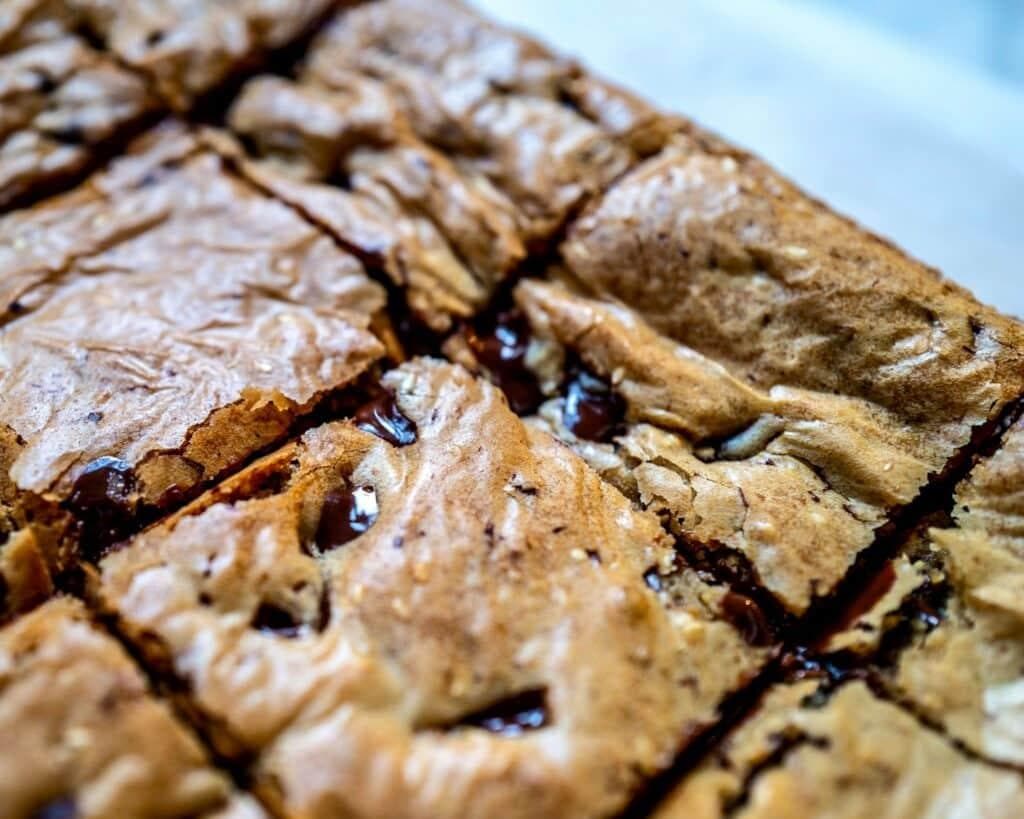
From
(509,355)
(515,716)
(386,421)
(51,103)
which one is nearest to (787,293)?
(509,355)

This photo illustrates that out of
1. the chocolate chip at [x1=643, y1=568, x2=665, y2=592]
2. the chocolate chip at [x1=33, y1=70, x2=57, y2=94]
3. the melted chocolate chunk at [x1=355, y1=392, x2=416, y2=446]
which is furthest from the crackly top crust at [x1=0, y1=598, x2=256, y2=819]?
the chocolate chip at [x1=33, y1=70, x2=57, y2=94]

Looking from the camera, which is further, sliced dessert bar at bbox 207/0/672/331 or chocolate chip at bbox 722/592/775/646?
sliced dessert bar at bbox 207/0/672/331

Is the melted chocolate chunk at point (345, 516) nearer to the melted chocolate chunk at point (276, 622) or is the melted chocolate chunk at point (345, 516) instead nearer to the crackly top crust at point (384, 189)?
the melted chocolate chunk at point (276, 622)

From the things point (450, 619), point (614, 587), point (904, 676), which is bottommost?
point (450, 619)

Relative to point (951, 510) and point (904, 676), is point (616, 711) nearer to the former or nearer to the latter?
point (904, 676)

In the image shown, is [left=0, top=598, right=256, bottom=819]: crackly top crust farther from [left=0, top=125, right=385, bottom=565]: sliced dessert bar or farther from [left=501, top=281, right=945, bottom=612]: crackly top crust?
[left=501, top=281, right=945, bottom=612]: crackly top crust

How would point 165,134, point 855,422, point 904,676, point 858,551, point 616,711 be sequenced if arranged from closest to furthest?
point 616,711, point 904,676, point 858,551, point 855,422, point 165,134

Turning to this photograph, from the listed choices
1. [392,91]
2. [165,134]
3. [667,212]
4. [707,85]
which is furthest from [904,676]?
[707,85]
